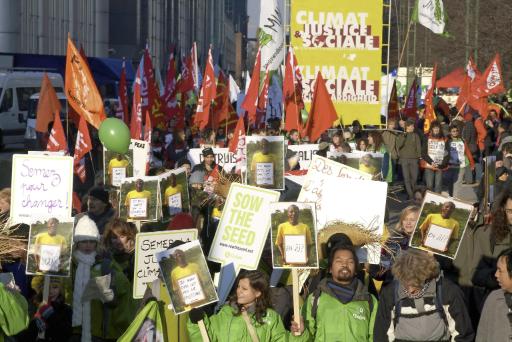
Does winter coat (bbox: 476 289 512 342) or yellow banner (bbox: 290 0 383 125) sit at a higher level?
yellow banner (bbox: 290 0 383 125)

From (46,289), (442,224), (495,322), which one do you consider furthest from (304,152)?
(495,322)

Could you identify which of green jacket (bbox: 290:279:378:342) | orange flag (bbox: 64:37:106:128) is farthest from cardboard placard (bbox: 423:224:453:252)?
orange flag (bbox: 64:37:106:128)

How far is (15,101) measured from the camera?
106 feet

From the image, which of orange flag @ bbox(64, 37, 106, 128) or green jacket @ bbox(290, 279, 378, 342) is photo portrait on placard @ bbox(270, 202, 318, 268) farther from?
orange flag @ bbox(64, 37, 106, 128)

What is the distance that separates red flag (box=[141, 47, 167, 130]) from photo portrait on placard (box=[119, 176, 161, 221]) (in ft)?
29.1

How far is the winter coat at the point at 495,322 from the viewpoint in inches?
244

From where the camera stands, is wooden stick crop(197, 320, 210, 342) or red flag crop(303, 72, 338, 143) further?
red flag crop(303, 72, 338, 143)

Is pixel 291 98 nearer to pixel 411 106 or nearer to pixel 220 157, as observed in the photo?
pixel 220 157

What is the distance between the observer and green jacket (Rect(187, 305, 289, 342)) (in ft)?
21.5

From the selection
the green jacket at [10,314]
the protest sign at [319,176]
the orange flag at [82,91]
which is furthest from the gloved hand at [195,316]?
the orange flag at [82,91]

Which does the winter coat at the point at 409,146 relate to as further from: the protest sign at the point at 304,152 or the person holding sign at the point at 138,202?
the person holding sign at the point at 138,202

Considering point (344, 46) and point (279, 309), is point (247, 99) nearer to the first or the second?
point (344, 46)

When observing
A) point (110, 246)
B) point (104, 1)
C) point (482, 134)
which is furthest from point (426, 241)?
point (104, 1)

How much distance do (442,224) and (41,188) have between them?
10.3 feet
